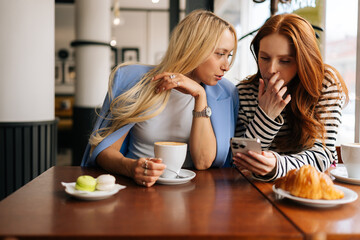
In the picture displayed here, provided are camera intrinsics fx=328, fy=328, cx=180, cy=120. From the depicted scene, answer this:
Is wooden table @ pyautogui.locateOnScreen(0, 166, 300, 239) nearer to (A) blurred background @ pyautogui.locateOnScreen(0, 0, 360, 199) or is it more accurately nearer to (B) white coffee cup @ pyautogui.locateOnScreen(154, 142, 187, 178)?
(B) white coffee cup @ pyautogui.locateOnScreen(154, 142, 187, 178)

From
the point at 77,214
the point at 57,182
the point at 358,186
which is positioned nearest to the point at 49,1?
the point at 57,182

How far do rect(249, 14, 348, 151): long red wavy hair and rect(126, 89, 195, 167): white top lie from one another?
19.3 inches

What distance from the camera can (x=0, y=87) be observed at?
8.26 ft

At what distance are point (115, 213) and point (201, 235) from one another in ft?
0.75

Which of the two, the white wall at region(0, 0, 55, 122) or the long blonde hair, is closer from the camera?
the long blonde hair

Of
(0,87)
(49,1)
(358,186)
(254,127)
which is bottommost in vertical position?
(358,186)

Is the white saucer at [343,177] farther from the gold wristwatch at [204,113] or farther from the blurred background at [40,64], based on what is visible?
the blurred background at [40,64]

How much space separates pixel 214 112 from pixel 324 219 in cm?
79

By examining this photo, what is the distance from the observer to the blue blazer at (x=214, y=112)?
4.59ft

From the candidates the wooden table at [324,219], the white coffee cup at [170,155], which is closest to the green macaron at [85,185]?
the white coffee cup at [170,155]

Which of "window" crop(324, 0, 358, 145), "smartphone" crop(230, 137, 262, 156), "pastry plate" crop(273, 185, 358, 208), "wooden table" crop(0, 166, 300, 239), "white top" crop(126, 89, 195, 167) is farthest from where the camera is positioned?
"window" crop(324, 0, 358, 145)

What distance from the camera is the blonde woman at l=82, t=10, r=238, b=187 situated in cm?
138

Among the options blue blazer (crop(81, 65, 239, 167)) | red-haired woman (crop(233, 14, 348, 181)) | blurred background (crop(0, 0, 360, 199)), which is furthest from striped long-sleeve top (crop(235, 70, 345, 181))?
blurred background (crop(0, 0, 360, 199))

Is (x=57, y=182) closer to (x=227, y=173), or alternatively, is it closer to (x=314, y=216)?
(x=227, y=173)
